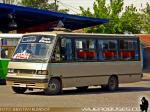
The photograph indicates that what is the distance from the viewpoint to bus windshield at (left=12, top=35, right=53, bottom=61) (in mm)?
21031

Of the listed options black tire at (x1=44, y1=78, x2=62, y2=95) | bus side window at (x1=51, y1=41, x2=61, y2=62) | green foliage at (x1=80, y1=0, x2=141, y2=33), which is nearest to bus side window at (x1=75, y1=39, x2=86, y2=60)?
bus side window at (x1=51, y1=41, x2=61, y2=62)

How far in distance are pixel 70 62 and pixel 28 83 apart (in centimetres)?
202

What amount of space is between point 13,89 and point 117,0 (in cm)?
3646

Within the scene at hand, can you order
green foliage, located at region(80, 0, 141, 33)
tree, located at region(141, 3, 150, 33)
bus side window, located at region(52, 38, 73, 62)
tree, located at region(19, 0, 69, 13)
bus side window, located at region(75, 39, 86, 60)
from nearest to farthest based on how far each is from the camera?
bus side window, located at region(52, 38, 73, 62) → bus side window, located at region(75, 39, 86, 60) → green foliage, located at region(80, 0, 141, 33) → tree, located at region(141, 3, 150, 33) → tree, located at region(19, 0, 69, 13)

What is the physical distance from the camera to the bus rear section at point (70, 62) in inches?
824

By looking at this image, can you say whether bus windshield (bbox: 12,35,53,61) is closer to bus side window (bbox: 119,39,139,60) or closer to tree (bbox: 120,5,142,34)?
bus side window (bbox: 119,39,139,60)

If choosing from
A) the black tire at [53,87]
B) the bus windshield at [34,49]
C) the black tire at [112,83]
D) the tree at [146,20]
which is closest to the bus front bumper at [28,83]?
the black tire at [53,87]

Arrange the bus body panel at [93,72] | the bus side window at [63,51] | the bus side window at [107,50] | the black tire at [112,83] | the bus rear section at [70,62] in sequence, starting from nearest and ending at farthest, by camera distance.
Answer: the bus rear section at [70,62] → the bus side window at [63,51] → the bus body panel at [93,72] → the bus side window at [107,50] → the black tire at [112,83]

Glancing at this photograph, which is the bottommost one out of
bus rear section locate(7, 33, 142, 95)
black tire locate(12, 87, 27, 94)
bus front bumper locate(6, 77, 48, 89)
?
black tire locate(12, 87, 27, 94)

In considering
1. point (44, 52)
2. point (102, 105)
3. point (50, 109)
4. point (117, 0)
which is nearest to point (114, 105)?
point (102, 105)

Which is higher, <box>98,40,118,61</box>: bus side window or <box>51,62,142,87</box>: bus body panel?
<box>98,40,118,61</box>: bus side window

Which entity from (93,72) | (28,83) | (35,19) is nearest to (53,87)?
(28,83)

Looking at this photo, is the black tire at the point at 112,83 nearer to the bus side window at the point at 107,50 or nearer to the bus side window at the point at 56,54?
the bus side window at the point at 107,50

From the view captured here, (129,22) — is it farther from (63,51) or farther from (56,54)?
(56,54)
